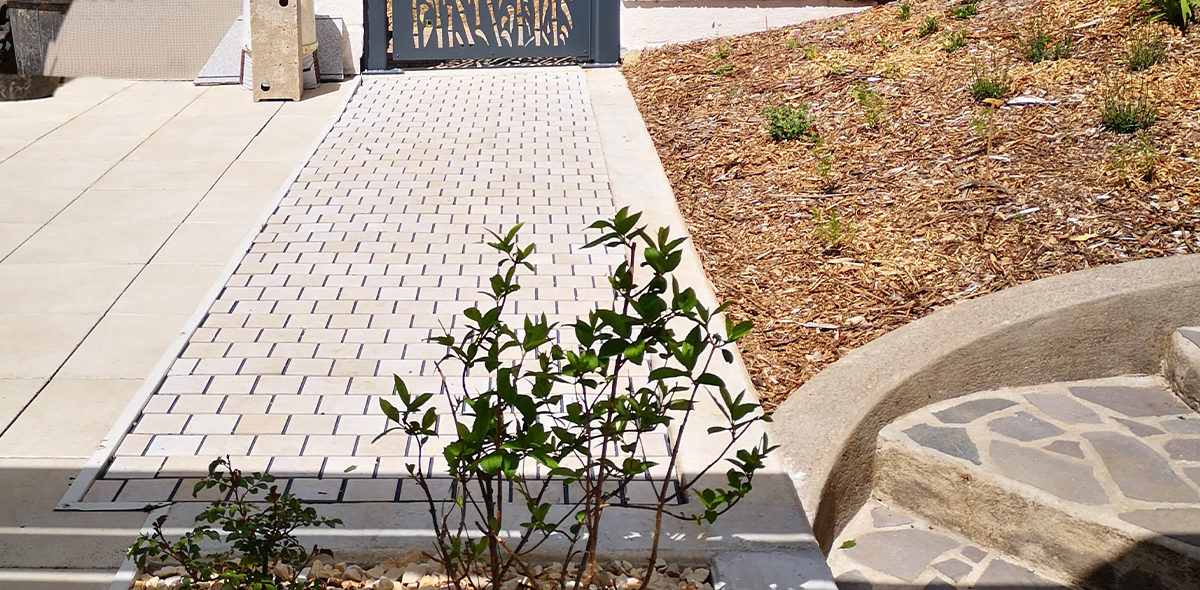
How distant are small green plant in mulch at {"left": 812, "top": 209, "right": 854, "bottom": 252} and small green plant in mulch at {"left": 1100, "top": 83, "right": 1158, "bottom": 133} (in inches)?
62.4

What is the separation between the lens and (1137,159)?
548 cm

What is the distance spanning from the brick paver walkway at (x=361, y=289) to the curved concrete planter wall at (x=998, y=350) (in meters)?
1.47

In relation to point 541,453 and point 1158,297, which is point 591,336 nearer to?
point 541,453

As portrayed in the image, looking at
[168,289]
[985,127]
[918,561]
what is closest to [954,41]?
[985,127]

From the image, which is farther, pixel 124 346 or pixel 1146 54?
pixel 1146 54

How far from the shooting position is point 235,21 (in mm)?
10531

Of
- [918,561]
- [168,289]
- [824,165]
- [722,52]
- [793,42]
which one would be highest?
[793,42]

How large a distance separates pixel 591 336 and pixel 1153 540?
2.23 metres

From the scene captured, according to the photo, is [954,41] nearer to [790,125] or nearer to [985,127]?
[790,125]

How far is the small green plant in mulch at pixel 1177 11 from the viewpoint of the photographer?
22.4ft

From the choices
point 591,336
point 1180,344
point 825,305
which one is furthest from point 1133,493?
point 591,336

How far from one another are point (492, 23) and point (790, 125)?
15.6 ft

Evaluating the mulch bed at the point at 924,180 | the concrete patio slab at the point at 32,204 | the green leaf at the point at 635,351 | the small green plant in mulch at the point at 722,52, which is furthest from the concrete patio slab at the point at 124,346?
the small green plant in mulch at the point at 722,52

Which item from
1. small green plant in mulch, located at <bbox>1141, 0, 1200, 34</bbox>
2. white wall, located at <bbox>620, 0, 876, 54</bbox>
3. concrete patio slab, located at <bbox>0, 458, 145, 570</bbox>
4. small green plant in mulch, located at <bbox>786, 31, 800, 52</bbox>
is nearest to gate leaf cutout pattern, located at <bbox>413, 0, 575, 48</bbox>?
white wall, located at <bbox>620, 0, 876, 54</bbox>
